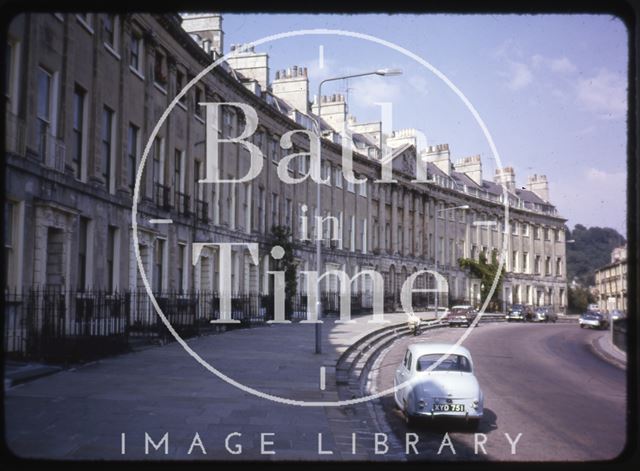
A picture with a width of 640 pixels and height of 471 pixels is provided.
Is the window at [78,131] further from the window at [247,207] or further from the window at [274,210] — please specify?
the window at [274,210]

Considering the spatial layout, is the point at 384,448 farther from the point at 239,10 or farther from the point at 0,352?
the point at 239,10

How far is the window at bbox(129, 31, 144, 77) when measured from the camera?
19.9 metres

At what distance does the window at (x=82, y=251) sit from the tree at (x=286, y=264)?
1455 centimetres

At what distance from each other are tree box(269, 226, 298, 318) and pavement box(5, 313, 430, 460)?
14.6 meters

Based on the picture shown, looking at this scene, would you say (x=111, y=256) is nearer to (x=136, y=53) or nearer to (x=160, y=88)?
(x=136, y=53)

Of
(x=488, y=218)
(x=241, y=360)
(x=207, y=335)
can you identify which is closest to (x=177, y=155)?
(x=207, y=335)

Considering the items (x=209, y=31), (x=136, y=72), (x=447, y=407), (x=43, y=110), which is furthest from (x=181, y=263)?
(x=447, y=407)

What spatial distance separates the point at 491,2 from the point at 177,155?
72.5 feet

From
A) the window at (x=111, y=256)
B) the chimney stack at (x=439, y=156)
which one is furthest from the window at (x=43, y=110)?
the chimney stack at (x=439, y=156)

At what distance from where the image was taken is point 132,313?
60.2ft

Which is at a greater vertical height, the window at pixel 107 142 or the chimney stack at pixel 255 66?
the chimney stack at pixel 255 66

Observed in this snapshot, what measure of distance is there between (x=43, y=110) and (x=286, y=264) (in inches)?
737

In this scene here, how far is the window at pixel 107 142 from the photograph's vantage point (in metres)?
17.7

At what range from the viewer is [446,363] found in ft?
34.2
